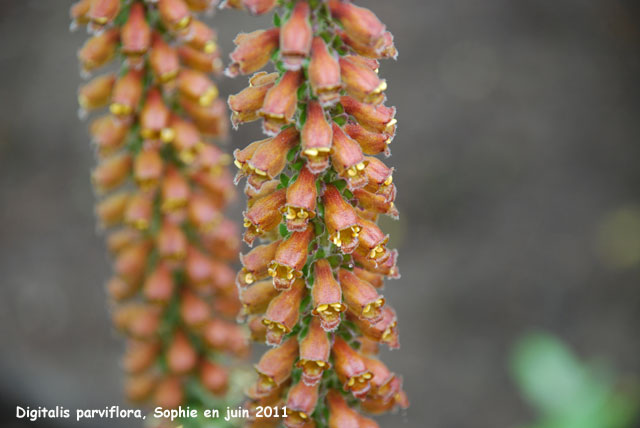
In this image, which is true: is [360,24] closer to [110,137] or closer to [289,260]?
[289,260]

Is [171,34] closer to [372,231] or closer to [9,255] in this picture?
[372,231]

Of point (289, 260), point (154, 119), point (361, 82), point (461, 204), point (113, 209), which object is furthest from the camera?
point (461, 204)

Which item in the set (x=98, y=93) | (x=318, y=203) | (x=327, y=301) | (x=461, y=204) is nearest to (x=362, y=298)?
(x=327, y=301)

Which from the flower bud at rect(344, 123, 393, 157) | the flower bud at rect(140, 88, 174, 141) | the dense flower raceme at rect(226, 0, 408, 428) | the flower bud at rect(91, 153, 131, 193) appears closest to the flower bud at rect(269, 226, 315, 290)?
the dense flower raceme at rect(226, 0, 408, 428)

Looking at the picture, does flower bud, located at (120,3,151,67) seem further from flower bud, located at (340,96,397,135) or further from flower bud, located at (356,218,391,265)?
flower bud, located at (356,218,391,265)

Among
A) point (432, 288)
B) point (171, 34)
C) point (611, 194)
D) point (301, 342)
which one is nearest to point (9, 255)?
point (432, 288)

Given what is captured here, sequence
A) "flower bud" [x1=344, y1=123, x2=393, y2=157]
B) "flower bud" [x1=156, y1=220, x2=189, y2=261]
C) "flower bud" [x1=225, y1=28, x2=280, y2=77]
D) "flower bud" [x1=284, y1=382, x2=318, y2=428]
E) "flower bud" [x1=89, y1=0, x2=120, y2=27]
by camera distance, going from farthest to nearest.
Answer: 1. "flower bud" [x1=156, y1=220, x2=189, y2=261]
2. "flower bud" [x1=89, y1=0, x2=120, y2=27]
3. "flower bud" [x1=284, y1=382, x2=318, y2=428]
4. "flower bud" [x1=344, y1=123, x2=393, y2=157]
5. "flower bud" [x1=225, y1=28, x2=280, y2=77]

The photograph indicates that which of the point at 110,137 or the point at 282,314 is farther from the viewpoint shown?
the point at 110,137
